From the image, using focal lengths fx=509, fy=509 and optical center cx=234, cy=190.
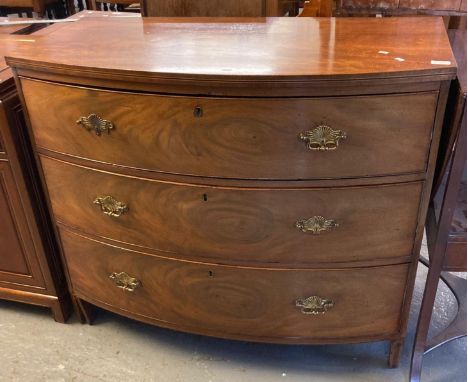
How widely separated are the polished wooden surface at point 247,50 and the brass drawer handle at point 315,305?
563 mm

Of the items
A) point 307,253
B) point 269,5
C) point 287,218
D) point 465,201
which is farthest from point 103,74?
point 465,201

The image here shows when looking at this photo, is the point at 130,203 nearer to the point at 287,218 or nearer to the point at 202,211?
the point at 202,211

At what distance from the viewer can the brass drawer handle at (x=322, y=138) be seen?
3.34ft

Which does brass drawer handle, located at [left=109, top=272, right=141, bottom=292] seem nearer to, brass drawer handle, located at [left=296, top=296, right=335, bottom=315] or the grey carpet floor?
the grey carpet floor

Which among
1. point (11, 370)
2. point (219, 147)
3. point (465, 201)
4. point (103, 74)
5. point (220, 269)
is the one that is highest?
point (103, 74)

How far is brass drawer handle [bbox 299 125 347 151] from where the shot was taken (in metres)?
1.02

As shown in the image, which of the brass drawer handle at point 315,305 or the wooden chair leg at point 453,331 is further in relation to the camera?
the wooden chair leg at point 453,331

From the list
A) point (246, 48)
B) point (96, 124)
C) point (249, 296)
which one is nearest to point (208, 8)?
point (246, 48)

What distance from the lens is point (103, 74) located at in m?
1.05

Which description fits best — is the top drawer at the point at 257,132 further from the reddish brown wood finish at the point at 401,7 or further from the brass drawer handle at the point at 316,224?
the reddish brown wood finish at the point at 401,7

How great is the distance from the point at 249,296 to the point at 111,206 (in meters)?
0.41

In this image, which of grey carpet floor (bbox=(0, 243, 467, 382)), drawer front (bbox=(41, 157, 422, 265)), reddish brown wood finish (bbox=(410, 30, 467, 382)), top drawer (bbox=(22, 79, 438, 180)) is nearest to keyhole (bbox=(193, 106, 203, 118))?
top drawer (bbox=(22, 79, 438, 180))

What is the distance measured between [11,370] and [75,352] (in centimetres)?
18

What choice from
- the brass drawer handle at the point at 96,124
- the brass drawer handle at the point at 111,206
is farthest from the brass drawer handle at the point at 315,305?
the brass drawer handle at the point at 96,124
